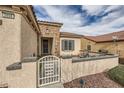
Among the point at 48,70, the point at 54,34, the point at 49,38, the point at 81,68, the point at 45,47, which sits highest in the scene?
the point at 54,34

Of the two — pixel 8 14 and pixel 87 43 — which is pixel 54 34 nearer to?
pixel 87 43

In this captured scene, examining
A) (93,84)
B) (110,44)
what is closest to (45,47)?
(93,84)

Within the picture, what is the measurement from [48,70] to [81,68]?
6.97 ft

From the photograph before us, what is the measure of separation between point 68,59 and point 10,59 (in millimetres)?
2738

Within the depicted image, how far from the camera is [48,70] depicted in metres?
4.87

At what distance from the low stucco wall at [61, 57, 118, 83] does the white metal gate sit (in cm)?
33

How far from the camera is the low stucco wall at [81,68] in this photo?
5.37 meters

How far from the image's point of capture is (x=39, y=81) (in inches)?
180

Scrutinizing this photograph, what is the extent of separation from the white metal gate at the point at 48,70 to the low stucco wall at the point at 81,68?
1.07 ft

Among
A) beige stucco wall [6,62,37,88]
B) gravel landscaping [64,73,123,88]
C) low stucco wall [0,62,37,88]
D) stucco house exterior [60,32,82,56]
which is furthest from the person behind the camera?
stucco house exterior [60,32,82,56]

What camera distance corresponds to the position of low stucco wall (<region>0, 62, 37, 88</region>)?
144 inches

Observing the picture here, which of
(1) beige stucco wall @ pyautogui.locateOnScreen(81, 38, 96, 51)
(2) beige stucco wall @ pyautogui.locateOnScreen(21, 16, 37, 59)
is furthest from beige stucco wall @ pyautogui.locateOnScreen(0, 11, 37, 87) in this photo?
(1) beige stucco wall @ pyautogui.locateOnScreen(81, 38, 96, 51)

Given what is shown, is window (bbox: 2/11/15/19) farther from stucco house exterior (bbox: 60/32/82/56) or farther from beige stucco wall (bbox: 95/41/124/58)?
beige stucco wall (bbox: 95/41/124/58)
